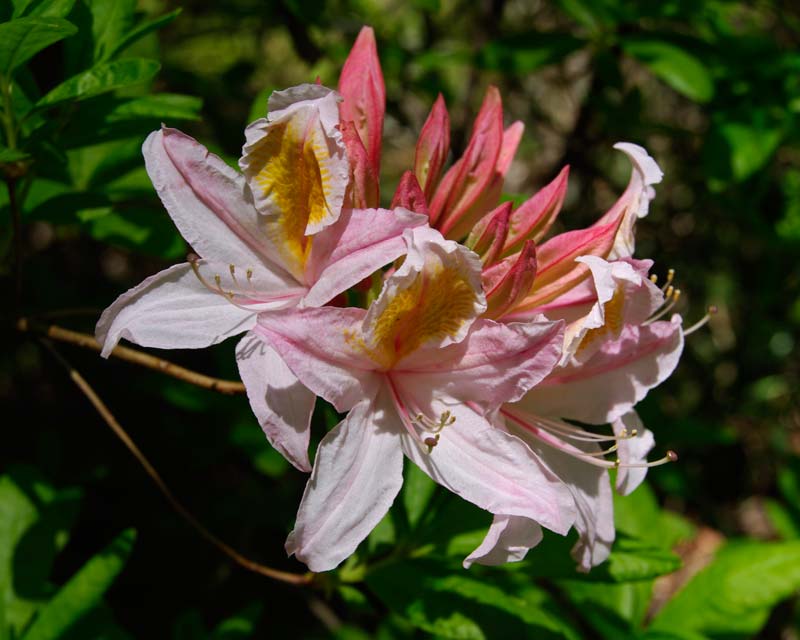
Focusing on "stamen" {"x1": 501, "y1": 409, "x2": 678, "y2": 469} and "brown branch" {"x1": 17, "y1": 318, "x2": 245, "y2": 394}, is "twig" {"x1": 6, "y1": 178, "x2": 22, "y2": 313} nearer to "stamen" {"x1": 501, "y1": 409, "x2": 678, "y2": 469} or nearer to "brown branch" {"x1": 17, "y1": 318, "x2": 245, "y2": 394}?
"brown branch" {"x1": 17, "y1": 318, "x2": 245, "y2": 394}

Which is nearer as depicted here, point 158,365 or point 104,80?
point 104,80

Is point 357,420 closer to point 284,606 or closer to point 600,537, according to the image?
point 600,537

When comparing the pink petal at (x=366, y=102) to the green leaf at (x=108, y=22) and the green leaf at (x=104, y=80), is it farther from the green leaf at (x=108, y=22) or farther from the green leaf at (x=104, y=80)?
the green leaf at (x=108, y=22)

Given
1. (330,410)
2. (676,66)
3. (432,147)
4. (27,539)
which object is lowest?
(27,539)

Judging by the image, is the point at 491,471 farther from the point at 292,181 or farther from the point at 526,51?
the point at 526,51

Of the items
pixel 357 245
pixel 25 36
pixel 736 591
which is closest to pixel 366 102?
pixel 357 245

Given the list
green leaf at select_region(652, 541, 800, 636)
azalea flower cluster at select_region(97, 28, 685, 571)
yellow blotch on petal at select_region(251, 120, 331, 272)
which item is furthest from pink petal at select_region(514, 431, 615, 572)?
green leaf at select_region(652, 541, 800, 636)
